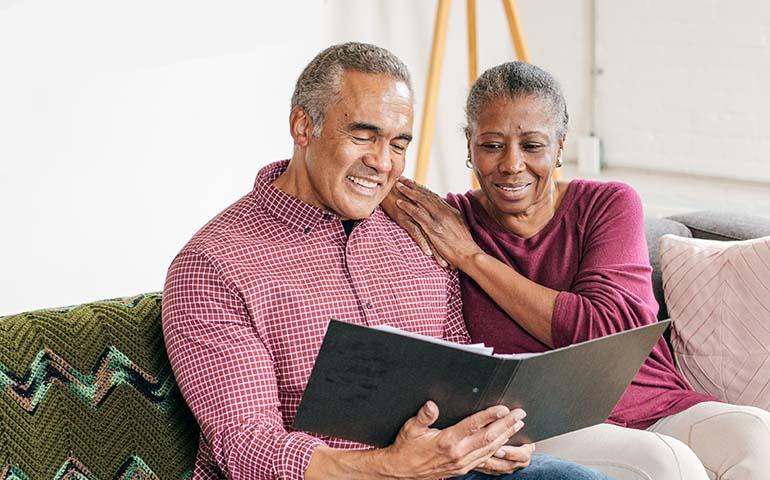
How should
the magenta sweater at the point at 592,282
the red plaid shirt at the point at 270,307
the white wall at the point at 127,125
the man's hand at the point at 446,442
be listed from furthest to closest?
the white wall at the point at 127,125 < the magenta sweater at the point at 592,282 < the red plaid shirt at the point at 270,307 < the man's hand at the point at 446,442

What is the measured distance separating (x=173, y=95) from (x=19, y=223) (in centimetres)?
67

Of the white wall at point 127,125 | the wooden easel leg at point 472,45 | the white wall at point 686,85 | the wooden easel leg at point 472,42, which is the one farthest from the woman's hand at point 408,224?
the white wall at point 686,85

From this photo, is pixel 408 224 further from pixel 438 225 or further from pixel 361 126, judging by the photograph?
pixel 361 126

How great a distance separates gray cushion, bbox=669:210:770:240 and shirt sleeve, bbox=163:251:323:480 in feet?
4.19

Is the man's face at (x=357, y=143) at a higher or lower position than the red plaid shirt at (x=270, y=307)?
higher

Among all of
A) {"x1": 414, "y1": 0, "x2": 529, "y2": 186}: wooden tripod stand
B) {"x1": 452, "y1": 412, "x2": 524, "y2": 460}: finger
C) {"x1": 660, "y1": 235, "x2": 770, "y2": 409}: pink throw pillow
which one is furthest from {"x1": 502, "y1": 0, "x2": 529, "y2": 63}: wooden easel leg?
{"x1": 452, "y1": 412, "x2": 524, "y2": 460}: finger

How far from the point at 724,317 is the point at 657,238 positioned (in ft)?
1.07

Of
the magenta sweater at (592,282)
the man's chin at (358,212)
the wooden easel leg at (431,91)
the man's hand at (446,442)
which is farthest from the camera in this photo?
the wooden easel leg at (431,91)

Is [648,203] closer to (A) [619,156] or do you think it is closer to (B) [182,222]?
(A) [619,156]

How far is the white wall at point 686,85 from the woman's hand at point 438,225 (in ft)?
8.30

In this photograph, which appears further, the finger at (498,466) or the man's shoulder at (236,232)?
the man's shoulder at (236,232)

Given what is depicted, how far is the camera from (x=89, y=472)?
185cm

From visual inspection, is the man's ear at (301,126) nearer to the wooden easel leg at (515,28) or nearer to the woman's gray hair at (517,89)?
the woman's gray hair at (517,89)

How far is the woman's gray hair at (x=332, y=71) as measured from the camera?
2.01m
